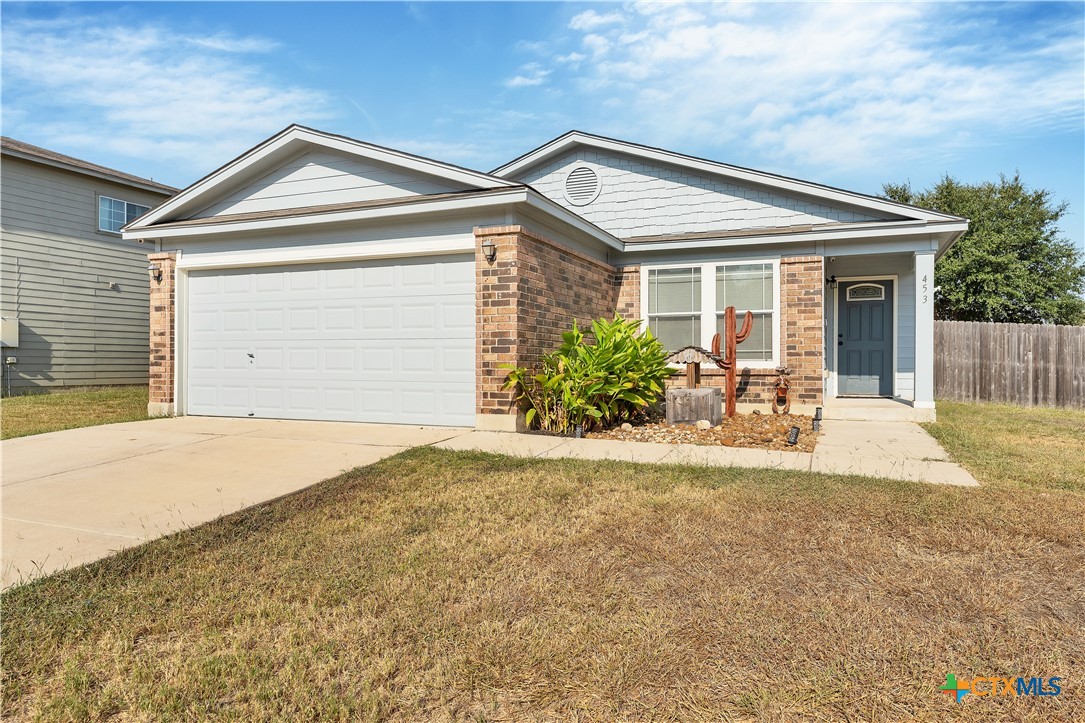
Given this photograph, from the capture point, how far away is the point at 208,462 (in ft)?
20.0

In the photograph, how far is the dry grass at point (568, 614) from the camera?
2.17 m

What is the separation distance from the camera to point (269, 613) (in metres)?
2.83

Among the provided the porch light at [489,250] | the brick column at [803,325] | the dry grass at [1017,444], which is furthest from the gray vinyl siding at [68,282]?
the dry grass at [1017,444]

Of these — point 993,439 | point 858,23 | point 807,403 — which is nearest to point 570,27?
point 858,23

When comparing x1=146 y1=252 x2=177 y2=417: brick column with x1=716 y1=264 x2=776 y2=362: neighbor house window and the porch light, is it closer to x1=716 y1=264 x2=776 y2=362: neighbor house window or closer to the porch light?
the porch light

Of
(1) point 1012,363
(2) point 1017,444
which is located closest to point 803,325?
(2) point 1017,444

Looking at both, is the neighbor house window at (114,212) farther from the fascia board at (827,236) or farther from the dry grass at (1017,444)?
the dry grass at (1017,444)

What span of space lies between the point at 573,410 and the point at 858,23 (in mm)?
6730

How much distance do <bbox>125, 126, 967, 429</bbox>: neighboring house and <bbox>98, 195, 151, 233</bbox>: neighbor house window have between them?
673cm

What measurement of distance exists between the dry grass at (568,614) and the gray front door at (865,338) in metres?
7.87

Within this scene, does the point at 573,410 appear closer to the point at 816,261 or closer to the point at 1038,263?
the point at 816,261

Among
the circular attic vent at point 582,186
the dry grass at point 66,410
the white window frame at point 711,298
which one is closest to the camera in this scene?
the dry grass at point 66,410

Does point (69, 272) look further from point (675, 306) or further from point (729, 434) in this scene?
point (729, 434)

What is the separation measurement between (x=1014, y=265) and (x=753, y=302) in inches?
677
